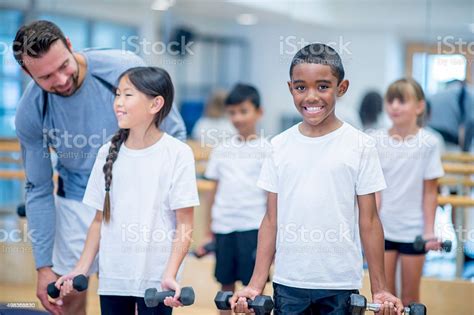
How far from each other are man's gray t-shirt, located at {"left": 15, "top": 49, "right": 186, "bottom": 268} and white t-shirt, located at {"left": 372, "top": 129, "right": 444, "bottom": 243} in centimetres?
105

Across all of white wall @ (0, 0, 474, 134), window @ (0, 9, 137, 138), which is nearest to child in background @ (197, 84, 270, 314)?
window @ (0, 9, 137, 138)

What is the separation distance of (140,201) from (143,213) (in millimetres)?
37

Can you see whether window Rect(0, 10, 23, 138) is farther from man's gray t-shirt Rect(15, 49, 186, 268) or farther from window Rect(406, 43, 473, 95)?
man's gray t-shirt Rect(15, 49, 186, 268)

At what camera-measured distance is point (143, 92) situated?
255cm

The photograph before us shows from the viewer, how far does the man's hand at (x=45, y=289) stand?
9.15 ft

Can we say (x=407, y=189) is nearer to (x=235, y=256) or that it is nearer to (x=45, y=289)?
(x=235, y=256)

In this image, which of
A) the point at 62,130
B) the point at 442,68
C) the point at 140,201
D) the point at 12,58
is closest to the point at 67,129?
the point at 62,130

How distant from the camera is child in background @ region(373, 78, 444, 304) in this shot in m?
3.40

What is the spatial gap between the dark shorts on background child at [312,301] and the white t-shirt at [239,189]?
1.38m

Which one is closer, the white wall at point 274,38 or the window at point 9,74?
the window at point 9,74

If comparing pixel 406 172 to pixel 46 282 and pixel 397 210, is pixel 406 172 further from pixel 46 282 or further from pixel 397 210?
pixel 46 282

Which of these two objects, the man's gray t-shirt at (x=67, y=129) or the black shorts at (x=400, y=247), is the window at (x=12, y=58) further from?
the black shorts at (x=400, y=247)

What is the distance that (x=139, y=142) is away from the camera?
8.38 ft

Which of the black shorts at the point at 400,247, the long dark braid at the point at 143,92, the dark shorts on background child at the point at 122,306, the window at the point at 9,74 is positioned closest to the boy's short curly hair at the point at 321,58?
the long dark braid at the point at 143,92
